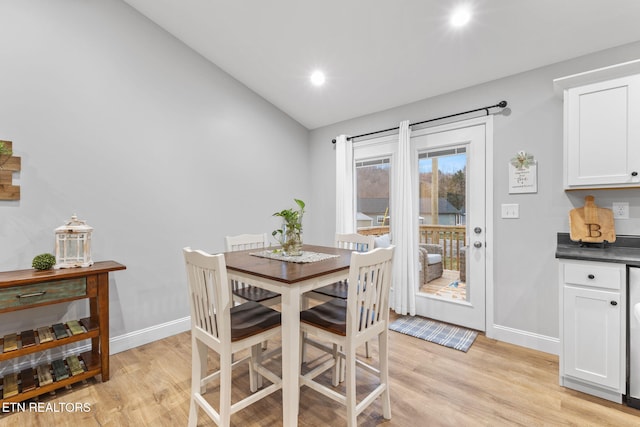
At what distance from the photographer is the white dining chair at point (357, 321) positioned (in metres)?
1.56

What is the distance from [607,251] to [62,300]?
12.6 feet

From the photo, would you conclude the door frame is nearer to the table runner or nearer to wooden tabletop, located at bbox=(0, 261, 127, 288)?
the table runner

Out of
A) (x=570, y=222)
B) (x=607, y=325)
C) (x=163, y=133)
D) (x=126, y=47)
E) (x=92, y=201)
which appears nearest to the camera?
(x=607, y=325)

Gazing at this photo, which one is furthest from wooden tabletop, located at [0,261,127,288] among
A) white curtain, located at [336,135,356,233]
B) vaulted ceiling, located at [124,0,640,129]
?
white curtain, located at [336,135,356,233]

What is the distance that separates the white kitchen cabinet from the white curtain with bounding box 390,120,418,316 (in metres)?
1.41

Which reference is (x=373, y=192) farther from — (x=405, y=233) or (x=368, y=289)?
(x=368, y=289)

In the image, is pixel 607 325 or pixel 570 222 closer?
pixel 607 325

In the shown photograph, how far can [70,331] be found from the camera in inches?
83.5

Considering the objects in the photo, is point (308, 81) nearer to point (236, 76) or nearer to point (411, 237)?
point (236, 76)

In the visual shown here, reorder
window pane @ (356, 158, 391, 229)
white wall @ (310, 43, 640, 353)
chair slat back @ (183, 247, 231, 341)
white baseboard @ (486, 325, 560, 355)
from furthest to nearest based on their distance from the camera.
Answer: window pane @ (356, 158, 391, 229), white baseboard @ (486, 325, 560, 355), white wall @ (310, 43, 640, 353), chair slat back @ (183, 247, 231, 341)

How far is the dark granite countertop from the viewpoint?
186 centimetres

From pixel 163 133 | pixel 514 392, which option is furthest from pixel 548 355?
pixel 163 133

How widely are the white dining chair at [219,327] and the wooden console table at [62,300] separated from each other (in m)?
0.92

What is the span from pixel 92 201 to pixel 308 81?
2421 millimetres
